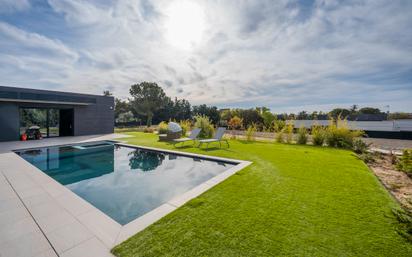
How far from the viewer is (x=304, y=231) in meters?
2.20

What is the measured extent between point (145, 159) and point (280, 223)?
6.11m

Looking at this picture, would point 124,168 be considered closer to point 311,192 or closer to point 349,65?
point 311,192

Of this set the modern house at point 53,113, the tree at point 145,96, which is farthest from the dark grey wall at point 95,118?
the tree at point 145,96

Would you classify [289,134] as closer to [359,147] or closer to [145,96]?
[359,147]

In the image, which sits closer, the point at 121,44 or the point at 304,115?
the point at 121,44

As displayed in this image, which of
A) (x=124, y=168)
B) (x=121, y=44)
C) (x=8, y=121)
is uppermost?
(x=121, y=44)

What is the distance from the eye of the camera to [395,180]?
14.4 ft

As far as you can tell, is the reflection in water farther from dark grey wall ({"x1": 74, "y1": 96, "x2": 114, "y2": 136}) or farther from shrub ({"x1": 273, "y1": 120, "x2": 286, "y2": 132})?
dark grey wall ({"x1": 74, "y1": 96, "x2": 114, "y2": 136})

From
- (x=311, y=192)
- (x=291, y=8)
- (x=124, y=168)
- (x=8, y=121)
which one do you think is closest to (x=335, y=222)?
(x=311, y=192)

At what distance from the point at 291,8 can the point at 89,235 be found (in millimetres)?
7667

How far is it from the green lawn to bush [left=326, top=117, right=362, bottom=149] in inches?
204

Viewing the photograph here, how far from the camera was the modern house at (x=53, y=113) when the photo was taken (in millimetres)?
10594

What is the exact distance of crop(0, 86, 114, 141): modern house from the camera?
10.6 metres

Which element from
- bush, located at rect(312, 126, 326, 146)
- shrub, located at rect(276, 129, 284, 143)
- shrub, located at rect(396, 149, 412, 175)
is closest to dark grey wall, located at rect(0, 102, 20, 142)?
shrub, located at rect(276, 129, 284, 143)
